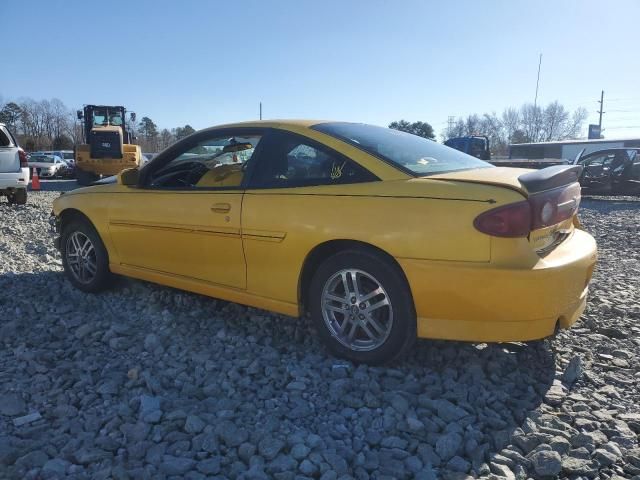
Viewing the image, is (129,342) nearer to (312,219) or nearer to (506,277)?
(312,219)

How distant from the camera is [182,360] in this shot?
3.36 metres

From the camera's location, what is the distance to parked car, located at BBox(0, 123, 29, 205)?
10.6 metres

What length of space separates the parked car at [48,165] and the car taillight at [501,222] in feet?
95.5

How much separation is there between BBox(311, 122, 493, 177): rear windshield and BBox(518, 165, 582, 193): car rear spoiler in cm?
52

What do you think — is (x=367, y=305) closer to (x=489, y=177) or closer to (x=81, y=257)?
(x=489, y=177)

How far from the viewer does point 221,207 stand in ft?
11.9

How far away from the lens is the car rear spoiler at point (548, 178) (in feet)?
9.37

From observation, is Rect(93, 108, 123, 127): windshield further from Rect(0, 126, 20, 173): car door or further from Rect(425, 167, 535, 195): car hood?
Rect(425, 167, 535, 195): car hood

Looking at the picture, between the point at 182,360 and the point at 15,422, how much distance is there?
98cm

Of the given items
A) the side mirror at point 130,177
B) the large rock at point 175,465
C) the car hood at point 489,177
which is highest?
the car hood at point 489,177

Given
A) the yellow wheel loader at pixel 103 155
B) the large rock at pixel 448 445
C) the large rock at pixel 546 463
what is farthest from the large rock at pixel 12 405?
the yellow wheel loader at pixel 103 155

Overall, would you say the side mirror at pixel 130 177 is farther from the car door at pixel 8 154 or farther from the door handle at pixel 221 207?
the car door at pixel 8 154

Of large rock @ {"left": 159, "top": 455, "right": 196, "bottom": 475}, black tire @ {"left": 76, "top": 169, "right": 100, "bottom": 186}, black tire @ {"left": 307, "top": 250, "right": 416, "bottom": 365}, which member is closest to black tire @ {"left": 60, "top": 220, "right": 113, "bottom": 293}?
black tire @ {"left": 307, "top": 250, "right": 416, "bottom": 365}

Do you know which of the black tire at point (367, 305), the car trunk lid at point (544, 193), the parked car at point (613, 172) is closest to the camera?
the car trunk lid at point (544, 193)
